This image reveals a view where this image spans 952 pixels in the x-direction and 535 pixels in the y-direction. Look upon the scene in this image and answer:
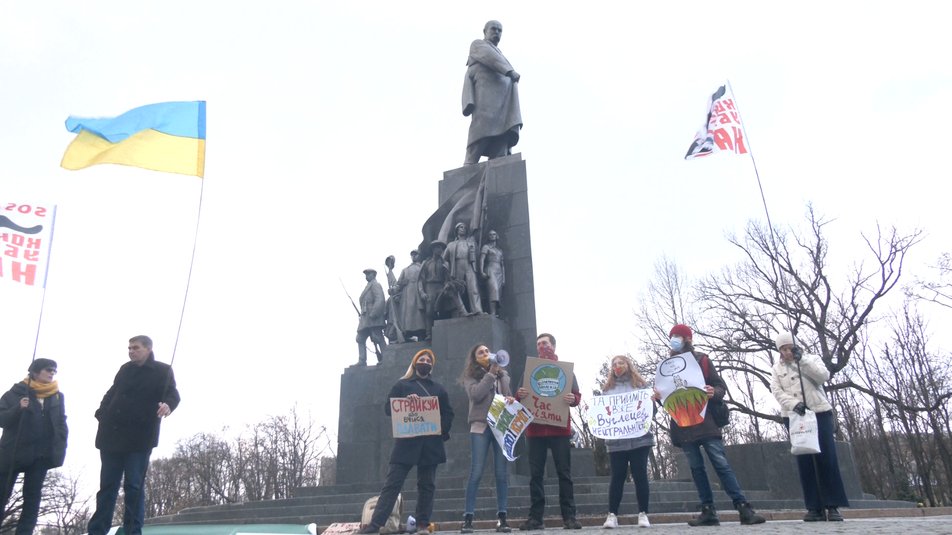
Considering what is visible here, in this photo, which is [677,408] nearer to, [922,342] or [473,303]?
[473,303]

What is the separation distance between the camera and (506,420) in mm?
7152

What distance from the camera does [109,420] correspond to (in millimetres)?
5820

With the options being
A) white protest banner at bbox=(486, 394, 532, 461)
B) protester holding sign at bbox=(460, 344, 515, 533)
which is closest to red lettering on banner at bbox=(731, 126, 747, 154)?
protester holding sign at bbox=(460, 344, 515, 533)

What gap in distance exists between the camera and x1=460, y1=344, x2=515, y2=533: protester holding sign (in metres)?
6.95

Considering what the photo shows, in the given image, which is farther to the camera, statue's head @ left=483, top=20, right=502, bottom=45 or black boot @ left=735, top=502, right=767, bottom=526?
statue's head @ left=483, top=20, right=502, bottom=45

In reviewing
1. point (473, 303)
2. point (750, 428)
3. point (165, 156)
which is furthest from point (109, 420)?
point (750, 428)

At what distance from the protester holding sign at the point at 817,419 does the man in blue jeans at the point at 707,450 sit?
0.69 m

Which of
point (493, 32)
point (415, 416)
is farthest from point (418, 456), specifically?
point (493, 32)

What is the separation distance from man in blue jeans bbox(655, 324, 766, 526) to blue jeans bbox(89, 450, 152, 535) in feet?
15.2

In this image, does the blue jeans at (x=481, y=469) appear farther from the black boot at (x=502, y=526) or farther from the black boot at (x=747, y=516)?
the black boot at (x=747, y=516)

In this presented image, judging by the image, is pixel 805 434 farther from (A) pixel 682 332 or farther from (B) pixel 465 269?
(B) pixel 465 269

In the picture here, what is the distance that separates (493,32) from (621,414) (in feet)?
37.9

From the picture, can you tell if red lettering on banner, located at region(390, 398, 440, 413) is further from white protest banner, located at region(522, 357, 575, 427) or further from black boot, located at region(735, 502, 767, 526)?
black boot, located at region(735, 502, 767, 526)

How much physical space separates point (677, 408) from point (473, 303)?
21.4ft
